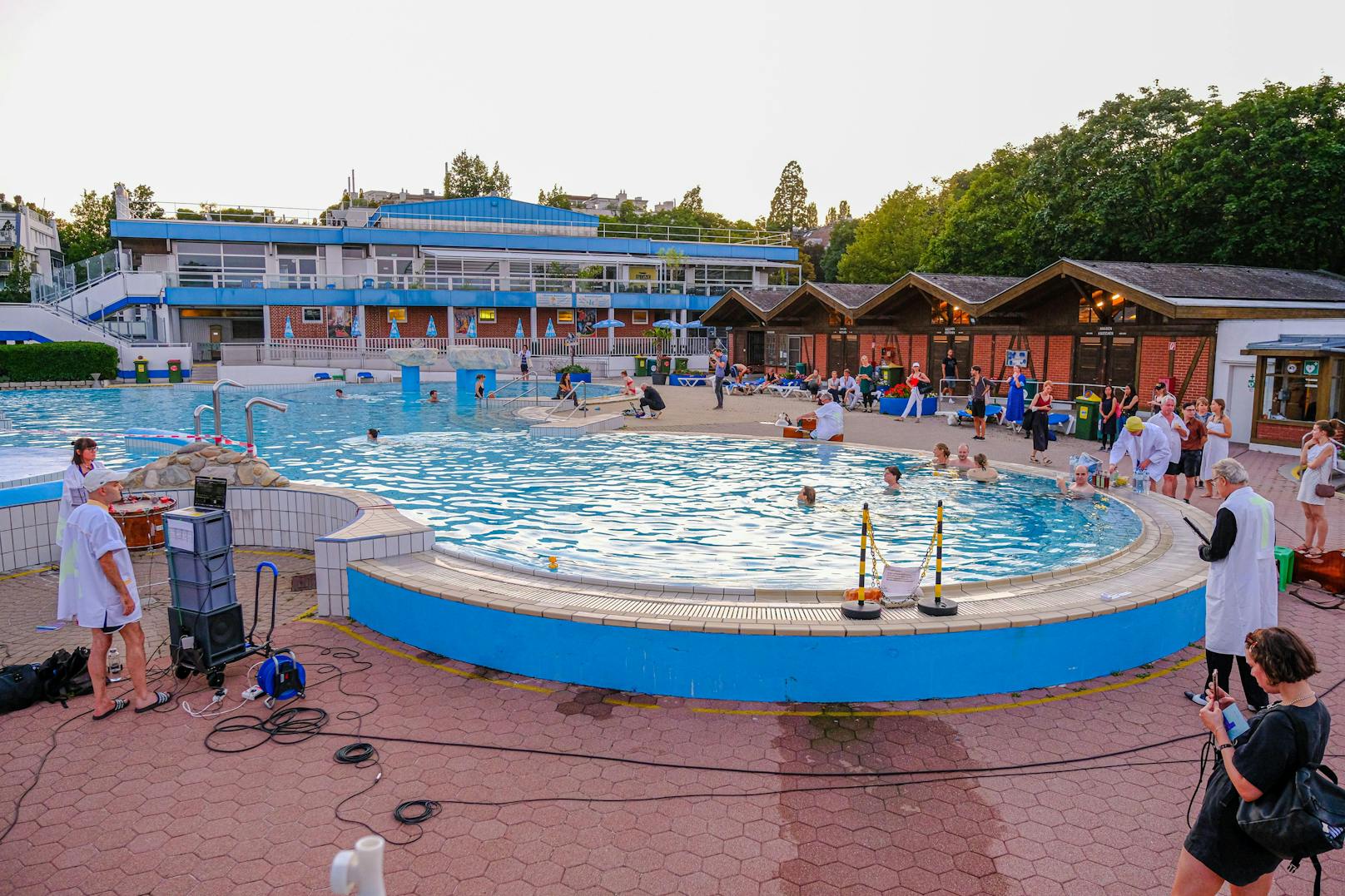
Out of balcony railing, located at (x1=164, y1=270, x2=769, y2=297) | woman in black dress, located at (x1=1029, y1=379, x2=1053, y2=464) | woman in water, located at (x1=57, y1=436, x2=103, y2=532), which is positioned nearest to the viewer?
woman in water, located at (x1=57, y1=436, x2=103, y2=532)

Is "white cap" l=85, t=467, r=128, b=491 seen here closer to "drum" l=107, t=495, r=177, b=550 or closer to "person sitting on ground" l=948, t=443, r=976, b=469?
"drum" l=107, t=495, r=177, b=550

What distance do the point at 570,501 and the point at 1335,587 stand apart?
963cm

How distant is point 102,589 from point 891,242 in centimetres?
5953

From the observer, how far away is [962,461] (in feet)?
50.6

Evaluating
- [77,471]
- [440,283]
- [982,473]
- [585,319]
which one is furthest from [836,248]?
[77,471]

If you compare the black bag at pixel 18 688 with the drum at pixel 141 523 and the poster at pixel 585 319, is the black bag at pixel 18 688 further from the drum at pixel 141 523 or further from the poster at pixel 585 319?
the poster at pixel 585 319

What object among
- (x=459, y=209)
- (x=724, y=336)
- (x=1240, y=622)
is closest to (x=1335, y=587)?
(x=1240, y=622)

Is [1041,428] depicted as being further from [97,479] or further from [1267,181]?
[1267,181]

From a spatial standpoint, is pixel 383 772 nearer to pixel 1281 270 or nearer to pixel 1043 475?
pixel 1043 475

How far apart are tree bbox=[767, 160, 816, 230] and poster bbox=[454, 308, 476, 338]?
56.0 m

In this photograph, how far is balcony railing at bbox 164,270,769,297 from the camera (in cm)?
4575

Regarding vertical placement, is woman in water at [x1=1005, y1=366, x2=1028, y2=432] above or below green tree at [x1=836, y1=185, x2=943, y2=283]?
below

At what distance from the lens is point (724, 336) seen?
48.9 meters

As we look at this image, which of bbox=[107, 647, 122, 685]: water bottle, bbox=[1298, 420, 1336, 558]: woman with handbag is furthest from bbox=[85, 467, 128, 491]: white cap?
bbox=[1298, 420, 1336, 558]: woman with handbag
